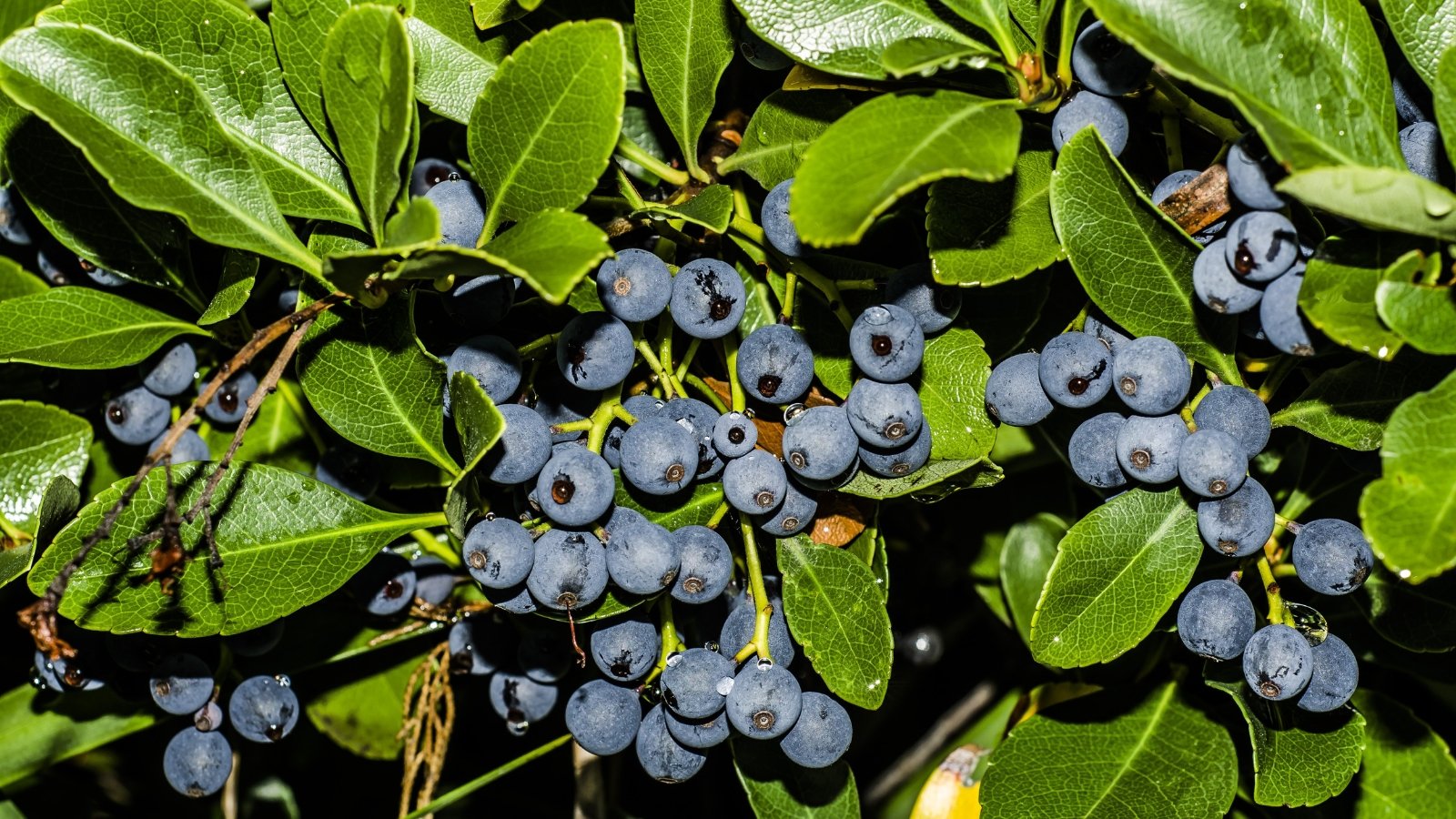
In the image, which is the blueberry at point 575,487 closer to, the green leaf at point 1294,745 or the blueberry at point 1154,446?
the blueberry at point 1154,446

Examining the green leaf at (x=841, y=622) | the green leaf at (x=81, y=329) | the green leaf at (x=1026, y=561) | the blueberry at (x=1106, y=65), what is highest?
the blueberry at (x=1106, y=65)

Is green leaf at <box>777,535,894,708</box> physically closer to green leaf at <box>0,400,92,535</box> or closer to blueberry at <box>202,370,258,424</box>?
blueberry at <box>202,370,258,424</box>

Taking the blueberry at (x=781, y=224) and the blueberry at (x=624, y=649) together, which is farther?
the blueberry at (x=624, y=649)

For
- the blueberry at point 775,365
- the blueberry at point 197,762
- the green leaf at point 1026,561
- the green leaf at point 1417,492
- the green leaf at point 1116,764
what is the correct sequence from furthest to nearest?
the green leaf at point 1026,561
the blueberry at point 197,762
the green leaf at point 1116,764
the blueberry at point 775,365
the green leaf at point 1417,492

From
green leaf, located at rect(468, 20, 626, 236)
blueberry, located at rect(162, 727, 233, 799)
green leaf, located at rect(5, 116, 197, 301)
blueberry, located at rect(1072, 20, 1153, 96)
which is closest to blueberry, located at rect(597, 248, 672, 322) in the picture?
green leaf, located at rect(468, 20, 626, 236)

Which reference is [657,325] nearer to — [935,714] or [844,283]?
[844,283]

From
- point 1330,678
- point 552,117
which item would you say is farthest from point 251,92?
point 1330,678

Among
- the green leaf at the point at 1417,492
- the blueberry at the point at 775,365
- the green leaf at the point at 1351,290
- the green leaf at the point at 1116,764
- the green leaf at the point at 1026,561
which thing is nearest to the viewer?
the green leaf at the point at 1417,492

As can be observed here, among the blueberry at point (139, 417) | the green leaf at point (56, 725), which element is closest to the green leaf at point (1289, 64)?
the blueberry at point (139, 417)
